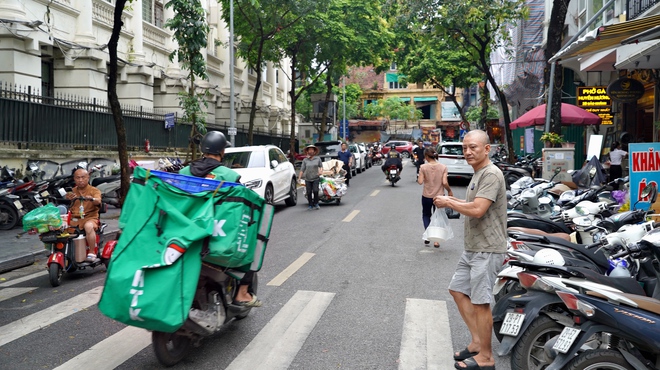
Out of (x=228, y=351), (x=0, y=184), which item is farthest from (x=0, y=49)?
(x=228, y=351)

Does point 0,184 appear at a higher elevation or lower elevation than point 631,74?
lower

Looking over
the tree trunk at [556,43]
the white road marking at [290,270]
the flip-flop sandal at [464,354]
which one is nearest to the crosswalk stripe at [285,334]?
the white road marking at [290,270]

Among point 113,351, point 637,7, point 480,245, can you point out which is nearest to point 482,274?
point 480,245

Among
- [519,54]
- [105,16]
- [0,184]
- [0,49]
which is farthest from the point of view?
[519,54]

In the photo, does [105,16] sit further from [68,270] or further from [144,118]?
[68,270]

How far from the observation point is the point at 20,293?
782 centimetres

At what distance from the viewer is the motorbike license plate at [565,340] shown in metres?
4.02

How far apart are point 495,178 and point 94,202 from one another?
19.2 ft

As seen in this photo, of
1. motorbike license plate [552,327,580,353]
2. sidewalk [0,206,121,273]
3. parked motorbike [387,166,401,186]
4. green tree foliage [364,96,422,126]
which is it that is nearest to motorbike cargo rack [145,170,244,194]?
motorbike license plate [552,327,580,353]

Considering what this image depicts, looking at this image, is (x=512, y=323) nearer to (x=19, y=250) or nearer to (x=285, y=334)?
(x=285, y=334)

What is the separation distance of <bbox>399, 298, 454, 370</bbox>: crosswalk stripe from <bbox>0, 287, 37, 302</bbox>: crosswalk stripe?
481cm

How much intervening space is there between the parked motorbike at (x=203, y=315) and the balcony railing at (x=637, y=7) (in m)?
13.5

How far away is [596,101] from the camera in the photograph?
2081 cm

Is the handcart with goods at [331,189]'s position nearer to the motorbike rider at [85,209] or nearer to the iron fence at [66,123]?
the iron fence at [66,123]
